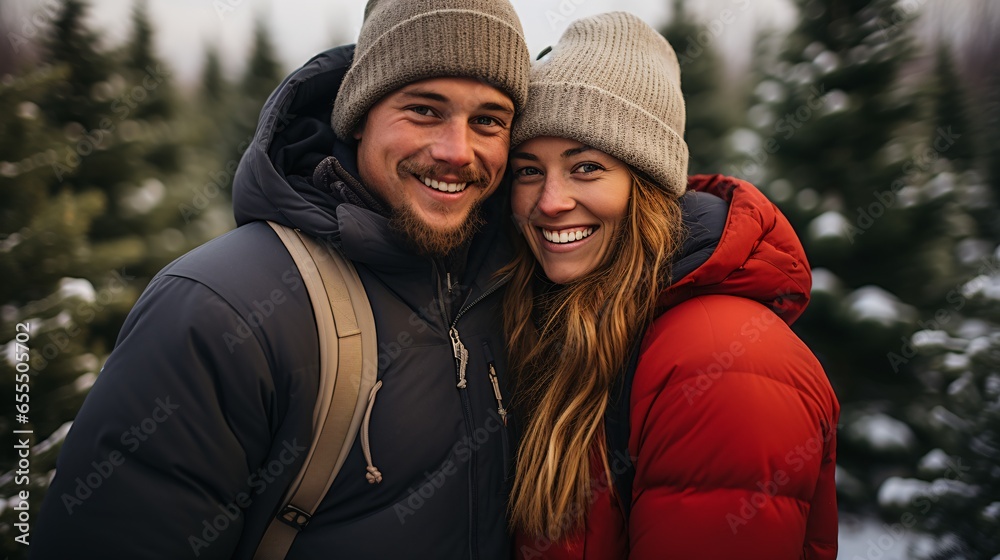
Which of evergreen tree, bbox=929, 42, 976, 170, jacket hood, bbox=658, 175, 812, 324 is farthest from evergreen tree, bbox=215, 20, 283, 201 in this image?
evergreen tree, bbox=929, 42, 976, 170

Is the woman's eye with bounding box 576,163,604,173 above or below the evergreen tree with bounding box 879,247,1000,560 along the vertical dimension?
above

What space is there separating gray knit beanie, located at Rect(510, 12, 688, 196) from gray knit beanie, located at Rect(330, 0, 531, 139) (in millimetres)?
133

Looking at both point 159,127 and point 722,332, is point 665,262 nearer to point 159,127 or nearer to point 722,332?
point 722,332

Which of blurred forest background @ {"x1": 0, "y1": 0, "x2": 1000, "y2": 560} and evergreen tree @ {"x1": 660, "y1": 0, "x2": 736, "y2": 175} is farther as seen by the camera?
evergreen tree @ {"x1": 660, "y1": 0, "x2": 736, "y2": 175}

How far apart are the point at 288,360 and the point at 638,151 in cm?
132

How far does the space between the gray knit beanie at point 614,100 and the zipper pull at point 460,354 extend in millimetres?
775

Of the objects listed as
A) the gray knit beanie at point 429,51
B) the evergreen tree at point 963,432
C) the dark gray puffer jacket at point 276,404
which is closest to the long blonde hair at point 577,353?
the dark gray puffer jacket at point 276,404

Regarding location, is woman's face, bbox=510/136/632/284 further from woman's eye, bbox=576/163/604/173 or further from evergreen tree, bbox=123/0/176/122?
evergreen tree, bbox=123/0/176/122

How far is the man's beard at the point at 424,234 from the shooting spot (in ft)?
6.52

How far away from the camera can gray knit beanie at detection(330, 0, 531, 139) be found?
2.09 metres

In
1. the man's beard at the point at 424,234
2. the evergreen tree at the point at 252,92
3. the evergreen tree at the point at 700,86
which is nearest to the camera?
the man's beard at the point at 424,234

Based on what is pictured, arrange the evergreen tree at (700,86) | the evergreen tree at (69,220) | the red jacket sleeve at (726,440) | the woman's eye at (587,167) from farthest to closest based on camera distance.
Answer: the evergreen tree at (700,86) < the evergreen tree at (69,220) < the woman's eye at (587,167) < the red jacket sleeve at (726,440)

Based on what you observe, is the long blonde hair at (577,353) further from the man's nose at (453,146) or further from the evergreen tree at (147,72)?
the evergreen tree at (147,72)

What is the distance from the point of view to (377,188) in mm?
2160
